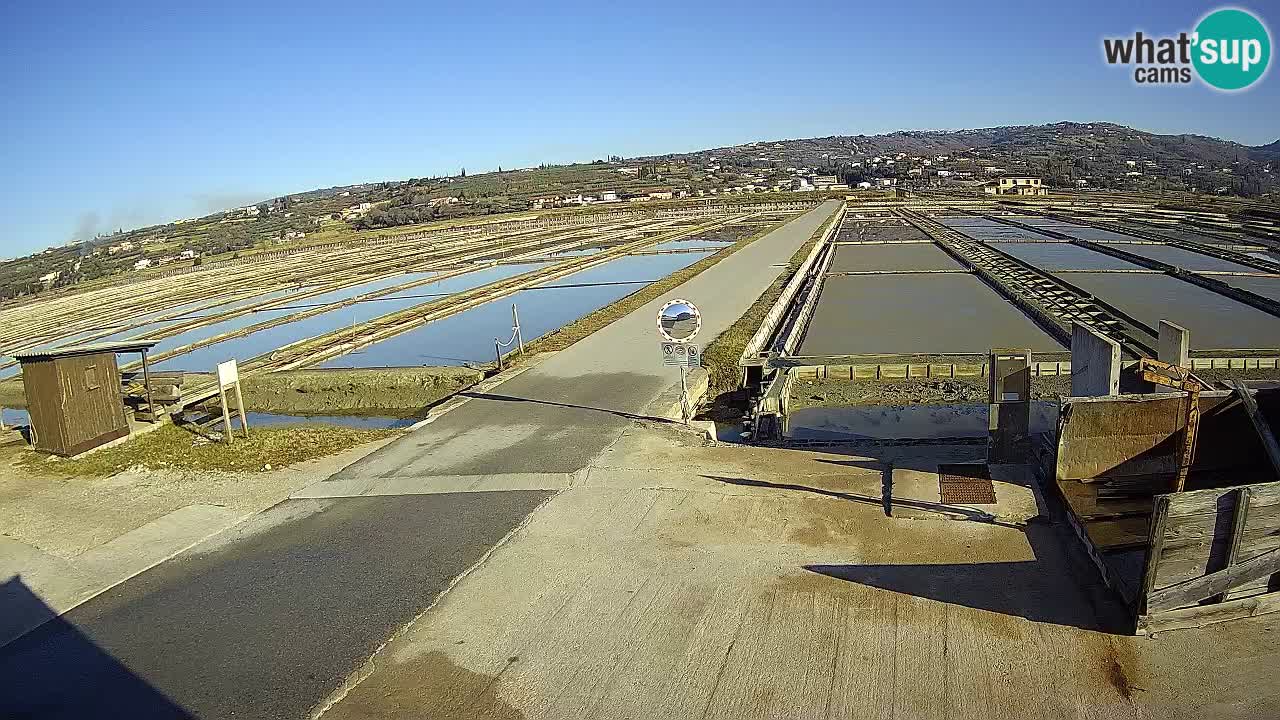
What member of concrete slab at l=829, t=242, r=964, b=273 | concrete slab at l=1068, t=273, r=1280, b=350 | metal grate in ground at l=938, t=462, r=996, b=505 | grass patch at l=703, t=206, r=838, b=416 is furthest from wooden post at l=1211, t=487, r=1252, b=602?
concrete slab at l=829, t=242, r=964, b=273

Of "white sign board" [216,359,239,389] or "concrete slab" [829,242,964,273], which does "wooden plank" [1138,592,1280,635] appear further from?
"concrete slab" [829,242,964,273]

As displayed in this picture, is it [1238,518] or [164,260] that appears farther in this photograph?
[164,260]

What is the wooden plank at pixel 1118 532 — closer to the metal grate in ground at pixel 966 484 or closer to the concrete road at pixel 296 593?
the metal grate in ground at pixel 966 484

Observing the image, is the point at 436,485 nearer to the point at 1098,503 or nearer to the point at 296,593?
the point at 296,593

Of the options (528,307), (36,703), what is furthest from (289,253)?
(36,703)

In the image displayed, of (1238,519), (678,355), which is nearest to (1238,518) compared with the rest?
(1238,519)

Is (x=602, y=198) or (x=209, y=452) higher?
(x=602, y=198)
